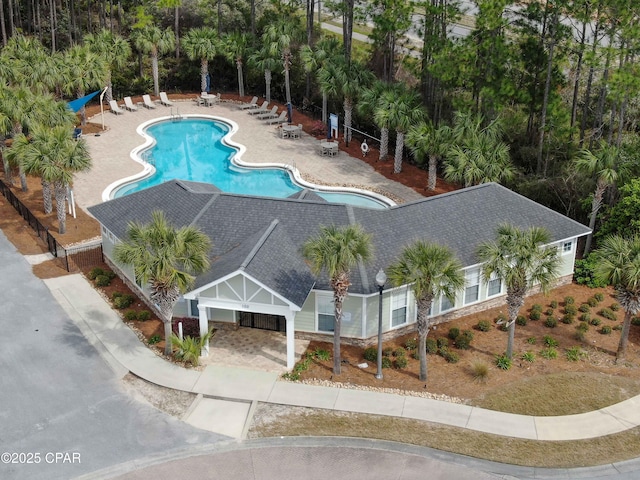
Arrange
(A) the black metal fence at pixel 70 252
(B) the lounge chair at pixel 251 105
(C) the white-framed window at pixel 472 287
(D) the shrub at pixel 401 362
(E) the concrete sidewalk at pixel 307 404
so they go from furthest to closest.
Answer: (B) the lounge chair at pixel 251 105 < (A) the black metal fence at pixel 70 252 < (C) the white-framed window at pixel 472 287 < (D) the shrub at pixel 401 362 < (E) the concrete sidewalk at pixel 307 404

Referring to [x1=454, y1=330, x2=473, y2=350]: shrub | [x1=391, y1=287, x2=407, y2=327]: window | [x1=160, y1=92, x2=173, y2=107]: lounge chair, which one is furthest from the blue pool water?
[x1=454, y1=330, x2=473, y2=350]: shrub

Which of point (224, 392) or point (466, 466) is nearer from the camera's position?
point (466, 466)

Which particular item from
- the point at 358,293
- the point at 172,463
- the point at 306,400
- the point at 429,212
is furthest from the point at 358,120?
the point at 172,463

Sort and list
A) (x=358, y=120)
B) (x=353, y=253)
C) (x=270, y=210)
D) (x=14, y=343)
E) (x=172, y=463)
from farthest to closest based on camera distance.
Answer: (x=358, y=120) < (x=270, y=210) < (x=14, y=343) < (x=353, y=253) < (x=172, y=463)

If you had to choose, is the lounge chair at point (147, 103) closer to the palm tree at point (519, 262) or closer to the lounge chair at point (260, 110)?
the lounge chair at point (260, 110)

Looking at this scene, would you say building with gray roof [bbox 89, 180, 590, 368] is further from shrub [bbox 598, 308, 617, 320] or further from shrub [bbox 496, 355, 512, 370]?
shrub [bbox 496, 355, 512, 370]

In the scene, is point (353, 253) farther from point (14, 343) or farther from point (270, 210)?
point (14, 343)

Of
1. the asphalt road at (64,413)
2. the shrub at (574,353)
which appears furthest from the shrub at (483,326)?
the asphalt road at (64,413)
